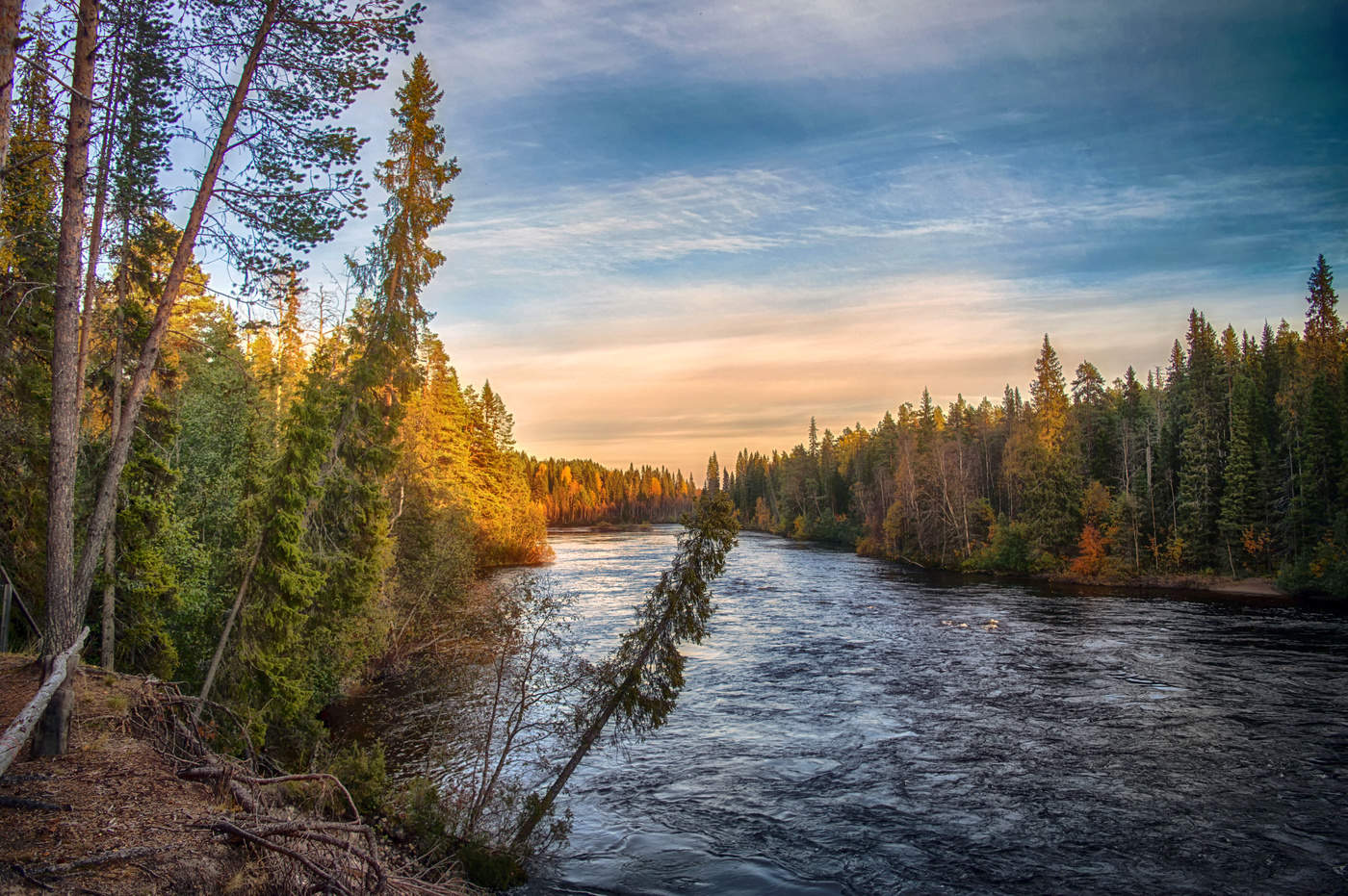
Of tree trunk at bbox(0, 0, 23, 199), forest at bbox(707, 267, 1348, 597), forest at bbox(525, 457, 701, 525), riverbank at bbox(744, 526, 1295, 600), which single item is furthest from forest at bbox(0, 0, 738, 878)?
forest at bbox(525, 457, 701, 525)

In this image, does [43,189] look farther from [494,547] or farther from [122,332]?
[494,547]

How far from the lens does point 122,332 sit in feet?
47.8

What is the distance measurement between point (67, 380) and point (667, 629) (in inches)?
394

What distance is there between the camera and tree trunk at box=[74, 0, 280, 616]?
35.1ft

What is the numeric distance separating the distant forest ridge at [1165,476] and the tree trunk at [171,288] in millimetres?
51171

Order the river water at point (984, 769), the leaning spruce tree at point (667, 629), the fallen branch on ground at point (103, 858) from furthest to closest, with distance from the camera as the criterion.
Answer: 1. the leaning spruce tree at point (667, 629)
2. the river water at point (984, 769)
3. the fallen branch on ground at point (103, 858)

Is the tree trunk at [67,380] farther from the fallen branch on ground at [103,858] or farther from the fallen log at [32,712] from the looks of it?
the fallen branch on ground at [103,858]

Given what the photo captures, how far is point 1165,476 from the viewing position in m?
58.9

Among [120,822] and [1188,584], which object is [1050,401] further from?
[120,822]

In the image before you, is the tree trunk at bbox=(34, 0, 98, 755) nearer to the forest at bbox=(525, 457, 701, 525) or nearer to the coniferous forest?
the coniferous forest

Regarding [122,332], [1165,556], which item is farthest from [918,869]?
[1165,556]

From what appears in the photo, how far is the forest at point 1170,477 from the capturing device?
47.0 m

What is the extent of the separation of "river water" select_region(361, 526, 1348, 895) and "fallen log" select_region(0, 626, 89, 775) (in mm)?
8186

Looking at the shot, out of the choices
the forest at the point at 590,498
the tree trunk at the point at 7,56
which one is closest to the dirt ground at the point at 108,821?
the tree trunk at the point at 7,56
